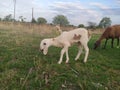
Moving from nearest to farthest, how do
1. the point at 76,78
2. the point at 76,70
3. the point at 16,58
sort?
the point at 76,78 → the point at 76,70 → the point at 16,58

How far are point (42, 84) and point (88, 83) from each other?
46.3 inches

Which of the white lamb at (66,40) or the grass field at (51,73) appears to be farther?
the white lamb at (66,40)

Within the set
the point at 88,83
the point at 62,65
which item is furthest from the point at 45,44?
the point at 88,83

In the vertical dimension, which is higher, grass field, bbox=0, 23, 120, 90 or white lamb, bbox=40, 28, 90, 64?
white lamb, bbox=40, 28, 90, 64

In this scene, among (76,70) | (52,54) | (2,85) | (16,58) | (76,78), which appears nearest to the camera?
(2,85)

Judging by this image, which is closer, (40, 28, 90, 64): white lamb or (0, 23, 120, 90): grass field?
(0, 23, 120, 90): grass field

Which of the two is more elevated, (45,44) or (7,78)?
(45,44)

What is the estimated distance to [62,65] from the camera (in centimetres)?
768

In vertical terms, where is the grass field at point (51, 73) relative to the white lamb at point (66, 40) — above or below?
below

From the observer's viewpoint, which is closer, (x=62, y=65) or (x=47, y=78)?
(x=47, y=78)

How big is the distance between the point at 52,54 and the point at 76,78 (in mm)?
2529

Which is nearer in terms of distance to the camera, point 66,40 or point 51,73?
point 51,73

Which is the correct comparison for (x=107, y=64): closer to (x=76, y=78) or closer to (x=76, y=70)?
(x=76, y=70)

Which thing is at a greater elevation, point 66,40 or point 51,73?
point 66,40
